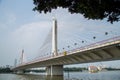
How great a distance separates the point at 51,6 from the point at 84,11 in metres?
1.44

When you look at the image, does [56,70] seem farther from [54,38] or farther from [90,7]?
[90,7]

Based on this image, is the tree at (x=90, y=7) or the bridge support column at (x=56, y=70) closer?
the tree at (x=90, y=7)

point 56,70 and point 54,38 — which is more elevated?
point 54,38

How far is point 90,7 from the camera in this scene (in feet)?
28.7

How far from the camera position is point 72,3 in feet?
30.4

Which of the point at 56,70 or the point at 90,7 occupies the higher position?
the point at 56,70

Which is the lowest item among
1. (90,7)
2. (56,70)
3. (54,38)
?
(90,7)

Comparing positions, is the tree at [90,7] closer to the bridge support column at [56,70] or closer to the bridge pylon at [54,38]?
the bridge pylon at [54,38]

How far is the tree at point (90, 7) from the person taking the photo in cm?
864

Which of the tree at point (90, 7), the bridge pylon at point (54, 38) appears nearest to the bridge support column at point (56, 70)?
the bridge pylon at point (54, 38)

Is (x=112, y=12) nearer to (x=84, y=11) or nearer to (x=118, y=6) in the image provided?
(x=118, y=6)

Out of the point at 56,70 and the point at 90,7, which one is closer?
the point at 90,7

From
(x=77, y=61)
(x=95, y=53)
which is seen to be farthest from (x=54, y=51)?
(x=95, y=53)

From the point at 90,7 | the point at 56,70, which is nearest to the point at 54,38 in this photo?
the point at 56,70
